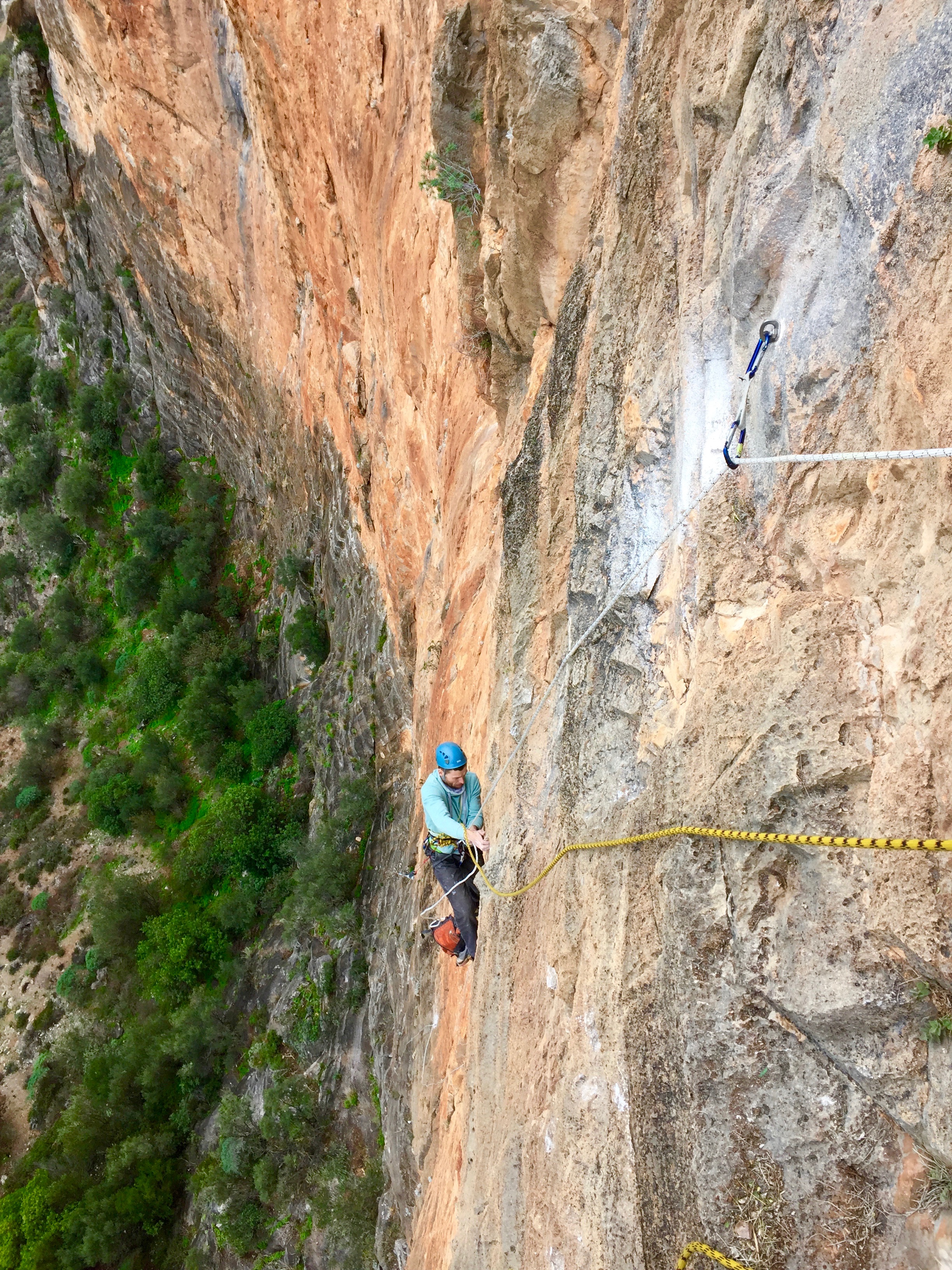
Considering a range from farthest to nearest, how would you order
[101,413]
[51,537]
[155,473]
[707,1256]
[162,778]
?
[51,537]
[101,413]
[155,473]
[162,778]
[707,1256]

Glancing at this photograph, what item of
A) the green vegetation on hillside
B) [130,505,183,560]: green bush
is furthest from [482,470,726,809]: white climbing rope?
[130,505,183,560]: green bush

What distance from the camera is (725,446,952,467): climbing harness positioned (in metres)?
1.87

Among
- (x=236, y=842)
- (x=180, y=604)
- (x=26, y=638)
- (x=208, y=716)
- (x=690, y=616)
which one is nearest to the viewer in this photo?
(x=690, y=616)

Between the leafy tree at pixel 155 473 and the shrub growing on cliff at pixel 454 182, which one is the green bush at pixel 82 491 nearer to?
the leafy tree at pixel 155 473

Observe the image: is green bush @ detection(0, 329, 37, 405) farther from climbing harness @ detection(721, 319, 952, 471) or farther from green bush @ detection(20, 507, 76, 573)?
climbing harness @ detection(721, 319, 952, 471)

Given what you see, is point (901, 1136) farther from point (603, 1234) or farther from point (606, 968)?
point (603, 1234)

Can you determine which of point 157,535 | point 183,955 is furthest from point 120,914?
point 157,535

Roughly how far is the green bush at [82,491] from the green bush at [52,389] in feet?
8.24

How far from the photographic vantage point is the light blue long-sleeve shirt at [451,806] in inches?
200

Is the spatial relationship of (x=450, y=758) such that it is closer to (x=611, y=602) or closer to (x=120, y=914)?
(x=611, y=602)

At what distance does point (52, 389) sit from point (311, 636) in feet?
51.6

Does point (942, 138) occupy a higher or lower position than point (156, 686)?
lower

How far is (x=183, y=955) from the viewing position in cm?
1609

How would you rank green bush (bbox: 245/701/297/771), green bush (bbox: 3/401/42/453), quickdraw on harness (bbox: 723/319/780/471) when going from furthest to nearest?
green bush (bbox: 3/401/42/453), green bush (bbox: 245/701/297/771), quickdraw on harness (bbox: 723/319/780/471)
